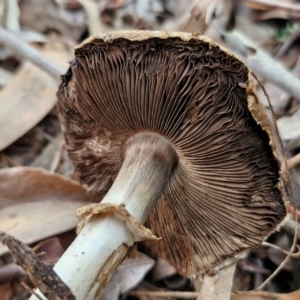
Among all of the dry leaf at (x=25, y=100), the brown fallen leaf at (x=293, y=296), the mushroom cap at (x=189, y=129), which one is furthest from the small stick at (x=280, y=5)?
the brown fallen leaf at (x=293, y=296)

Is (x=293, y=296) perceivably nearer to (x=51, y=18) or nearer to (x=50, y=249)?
(x=50, y=249)

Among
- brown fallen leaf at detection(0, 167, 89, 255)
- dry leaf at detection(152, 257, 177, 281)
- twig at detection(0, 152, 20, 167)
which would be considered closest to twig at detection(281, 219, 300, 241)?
dry leaf at detection(152, 257, 177, 281)

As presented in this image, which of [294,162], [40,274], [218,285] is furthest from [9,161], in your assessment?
[294,162]

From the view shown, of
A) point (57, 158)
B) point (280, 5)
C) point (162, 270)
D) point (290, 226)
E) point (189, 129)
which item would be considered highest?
point (280, 5)

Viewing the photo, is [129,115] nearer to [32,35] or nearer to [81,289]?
[81,289]

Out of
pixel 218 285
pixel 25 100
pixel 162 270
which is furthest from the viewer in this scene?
pixel 25 100

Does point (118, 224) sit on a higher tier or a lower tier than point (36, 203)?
A: higher
